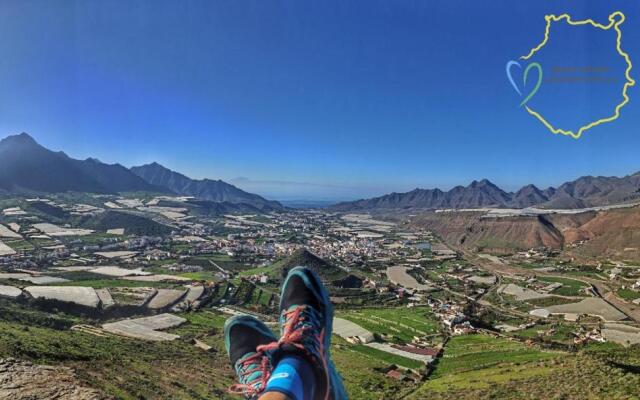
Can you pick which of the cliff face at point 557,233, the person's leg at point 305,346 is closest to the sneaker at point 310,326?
the person's leg at point 305,346

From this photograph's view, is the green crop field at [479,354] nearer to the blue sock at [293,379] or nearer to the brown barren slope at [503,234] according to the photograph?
the blue sock at [293,379]

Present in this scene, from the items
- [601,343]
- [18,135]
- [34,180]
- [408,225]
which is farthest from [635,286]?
[18,135]

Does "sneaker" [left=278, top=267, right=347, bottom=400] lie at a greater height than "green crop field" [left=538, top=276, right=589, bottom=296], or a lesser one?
greater

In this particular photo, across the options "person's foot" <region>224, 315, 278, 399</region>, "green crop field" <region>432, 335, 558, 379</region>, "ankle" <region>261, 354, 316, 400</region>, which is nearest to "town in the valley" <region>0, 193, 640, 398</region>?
"green crop field" <region>432, 335, 558, 379</region>

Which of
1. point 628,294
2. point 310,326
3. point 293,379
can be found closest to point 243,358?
point 310,326

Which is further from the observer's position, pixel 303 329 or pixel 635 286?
pixel 635 286

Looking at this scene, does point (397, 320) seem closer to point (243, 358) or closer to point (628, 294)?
point (628, 294)

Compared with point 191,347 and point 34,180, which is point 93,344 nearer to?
point 191,347

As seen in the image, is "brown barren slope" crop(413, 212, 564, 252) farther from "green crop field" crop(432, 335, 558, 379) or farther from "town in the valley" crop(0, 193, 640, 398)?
"green crop field" crop(432, 335, 558, 379)
